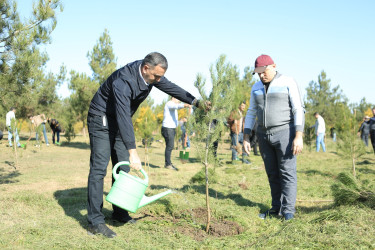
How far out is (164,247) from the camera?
2904 millimetres

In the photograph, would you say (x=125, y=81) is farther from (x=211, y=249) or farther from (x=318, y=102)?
(x=318, y=102)

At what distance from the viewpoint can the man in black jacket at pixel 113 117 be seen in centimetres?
306

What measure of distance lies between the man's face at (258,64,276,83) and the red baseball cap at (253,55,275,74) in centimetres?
4

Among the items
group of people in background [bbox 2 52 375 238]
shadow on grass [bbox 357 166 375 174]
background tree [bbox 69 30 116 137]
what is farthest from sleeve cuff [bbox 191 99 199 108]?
background tree [bbox 69 30 116 137]

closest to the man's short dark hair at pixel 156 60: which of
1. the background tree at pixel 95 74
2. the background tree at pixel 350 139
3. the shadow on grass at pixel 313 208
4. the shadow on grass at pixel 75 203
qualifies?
the shadow on grass at pixel 75 203

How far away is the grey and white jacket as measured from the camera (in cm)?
363

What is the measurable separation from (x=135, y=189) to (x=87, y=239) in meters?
0.70

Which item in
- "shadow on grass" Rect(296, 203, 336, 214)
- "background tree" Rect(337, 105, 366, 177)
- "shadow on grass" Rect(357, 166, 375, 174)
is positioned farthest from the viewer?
"shadow on grass" Rect(357, 166, 375, 174)

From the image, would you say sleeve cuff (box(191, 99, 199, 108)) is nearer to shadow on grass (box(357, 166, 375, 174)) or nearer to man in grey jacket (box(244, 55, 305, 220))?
man in grey jacket (box(244, 55, 305, 220))

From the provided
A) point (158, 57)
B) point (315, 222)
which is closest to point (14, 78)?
point (158, 57)

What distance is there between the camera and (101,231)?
3.18 meters

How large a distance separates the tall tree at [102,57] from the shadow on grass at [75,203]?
35.9 feet

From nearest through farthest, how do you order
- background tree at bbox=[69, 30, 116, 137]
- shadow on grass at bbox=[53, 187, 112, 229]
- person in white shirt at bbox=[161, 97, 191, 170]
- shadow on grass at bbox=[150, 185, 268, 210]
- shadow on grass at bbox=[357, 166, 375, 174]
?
shadow on grass at bbox=[53, 187, 112, 229]
shadow on grass at bbox=[150, 185, 268, 210]
person in white shirt at bbox=[161, 97, 191, 170]
shadow on grass at bbox=[357, 166, 375, 174]
background tree at bbox=[69, 30, 116, 137]

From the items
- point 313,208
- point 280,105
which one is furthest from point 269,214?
point 280,105
